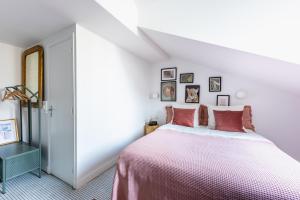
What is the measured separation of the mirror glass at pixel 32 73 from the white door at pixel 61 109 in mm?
328

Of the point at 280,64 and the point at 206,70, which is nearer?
the point at 280,64

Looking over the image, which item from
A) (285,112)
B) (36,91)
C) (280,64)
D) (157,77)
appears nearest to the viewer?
(280,64)

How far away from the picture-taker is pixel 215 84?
9.91 ft

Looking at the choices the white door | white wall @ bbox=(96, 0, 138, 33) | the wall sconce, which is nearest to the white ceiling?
white wall @ bbox=(96, 0, 138, 33)

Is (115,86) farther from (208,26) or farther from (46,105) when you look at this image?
(208,26)

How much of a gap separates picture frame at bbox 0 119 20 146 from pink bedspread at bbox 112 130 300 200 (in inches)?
82.8

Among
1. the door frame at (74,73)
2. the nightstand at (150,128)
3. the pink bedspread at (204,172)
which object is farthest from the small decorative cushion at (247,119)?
the door frame at (74,73)

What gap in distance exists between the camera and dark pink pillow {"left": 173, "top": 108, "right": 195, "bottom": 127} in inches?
108

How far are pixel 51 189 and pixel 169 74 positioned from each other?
2915 millimetres

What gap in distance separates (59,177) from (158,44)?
2596 mm

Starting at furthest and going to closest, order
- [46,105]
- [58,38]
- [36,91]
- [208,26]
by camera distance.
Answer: [36,91]
[46,105]
[58,38]
[208,26]

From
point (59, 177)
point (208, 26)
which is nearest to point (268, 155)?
point (208, 26)

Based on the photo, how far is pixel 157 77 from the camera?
3648 mm

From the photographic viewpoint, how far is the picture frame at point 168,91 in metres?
3.42
